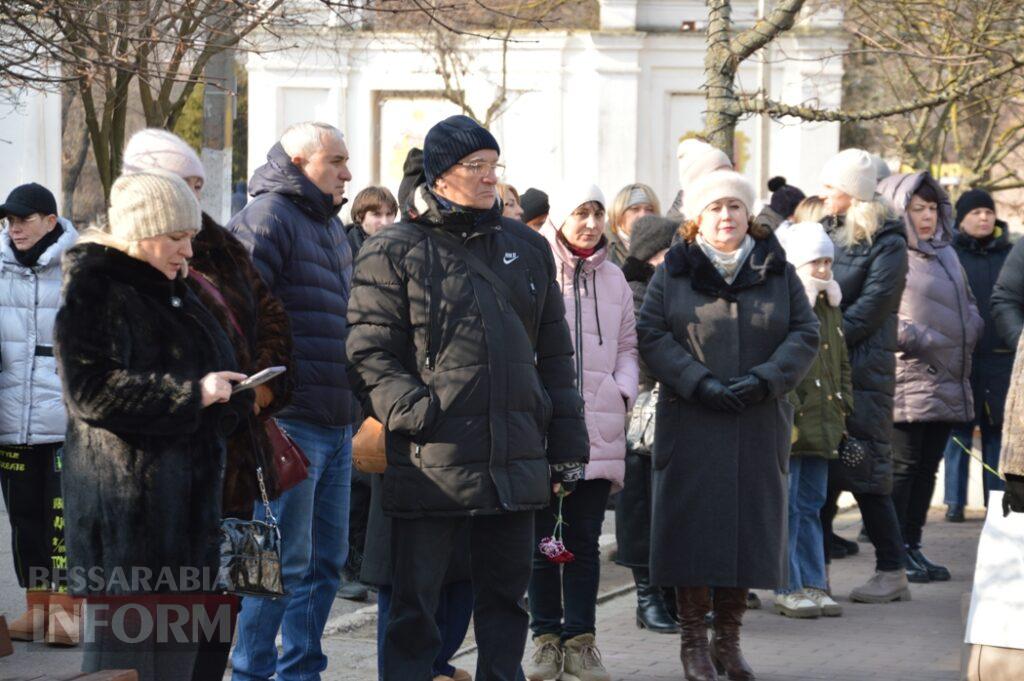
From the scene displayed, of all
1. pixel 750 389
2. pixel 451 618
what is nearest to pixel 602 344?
pixel 750 389

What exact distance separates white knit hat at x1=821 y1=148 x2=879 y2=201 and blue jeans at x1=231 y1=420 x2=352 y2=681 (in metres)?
3.65

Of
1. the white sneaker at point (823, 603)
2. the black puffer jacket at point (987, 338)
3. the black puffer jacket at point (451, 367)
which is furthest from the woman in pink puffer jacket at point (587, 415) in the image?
the black puffer jacket at point (987, 338)

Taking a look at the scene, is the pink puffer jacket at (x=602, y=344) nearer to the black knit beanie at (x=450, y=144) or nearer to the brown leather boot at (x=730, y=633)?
the brown leather boot at (x=730, y=633)

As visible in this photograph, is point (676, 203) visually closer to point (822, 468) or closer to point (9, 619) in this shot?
point (822, 468)

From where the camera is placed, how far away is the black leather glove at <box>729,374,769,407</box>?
272 inches

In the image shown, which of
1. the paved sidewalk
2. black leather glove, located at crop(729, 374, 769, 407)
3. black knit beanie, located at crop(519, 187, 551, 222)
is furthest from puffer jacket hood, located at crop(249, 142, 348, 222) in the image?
black knit beanie, located at crop(519, 187, 551, 222)

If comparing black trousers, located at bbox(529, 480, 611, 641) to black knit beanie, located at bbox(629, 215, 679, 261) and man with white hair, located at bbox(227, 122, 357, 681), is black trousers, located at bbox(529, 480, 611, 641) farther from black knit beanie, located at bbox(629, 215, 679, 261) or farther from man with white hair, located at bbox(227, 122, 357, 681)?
black knit beanie, located at bbox(629, 215, 679, 261)

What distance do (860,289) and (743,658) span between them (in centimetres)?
253

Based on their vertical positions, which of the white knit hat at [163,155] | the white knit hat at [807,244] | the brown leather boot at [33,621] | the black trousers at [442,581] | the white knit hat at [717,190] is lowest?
the brown leather boot at [33,621]

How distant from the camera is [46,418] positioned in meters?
7.53

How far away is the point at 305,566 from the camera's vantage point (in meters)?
6.12

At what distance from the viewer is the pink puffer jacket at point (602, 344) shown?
23.9 feet

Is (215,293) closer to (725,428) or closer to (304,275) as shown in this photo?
(304,275)

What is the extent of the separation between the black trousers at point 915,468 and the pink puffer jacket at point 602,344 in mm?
3207
